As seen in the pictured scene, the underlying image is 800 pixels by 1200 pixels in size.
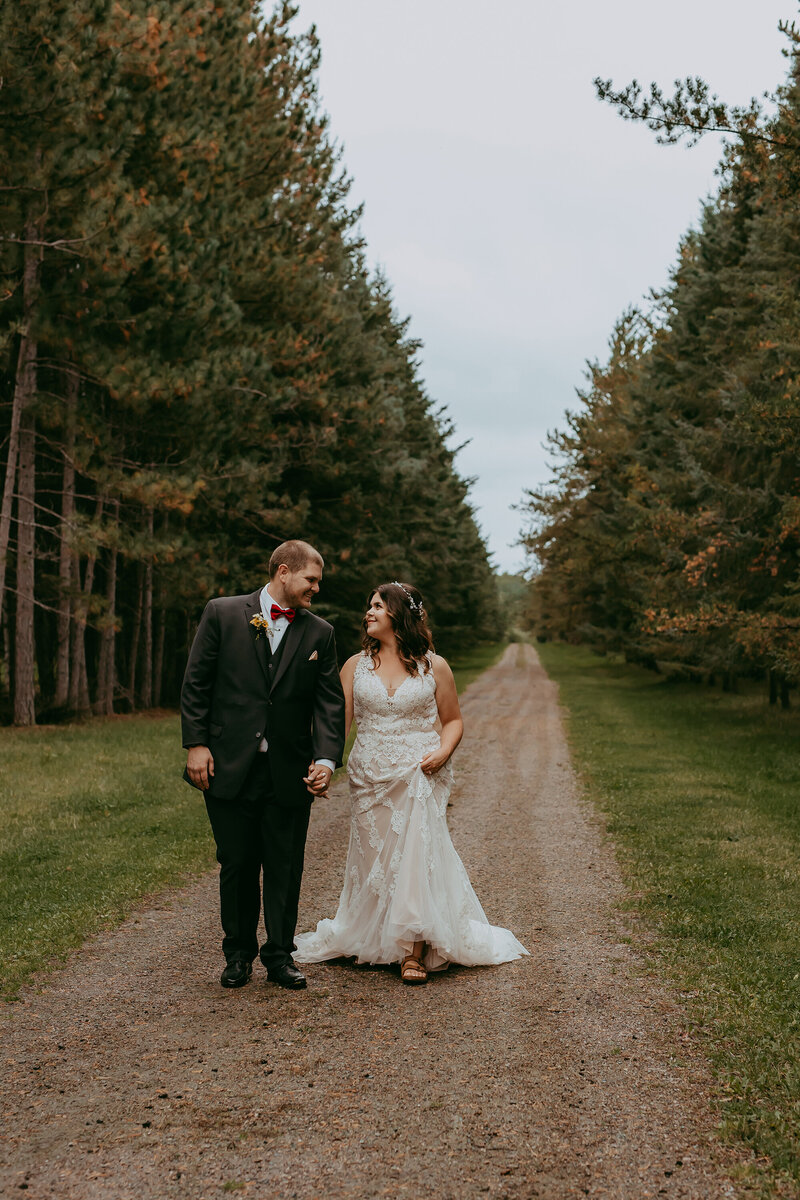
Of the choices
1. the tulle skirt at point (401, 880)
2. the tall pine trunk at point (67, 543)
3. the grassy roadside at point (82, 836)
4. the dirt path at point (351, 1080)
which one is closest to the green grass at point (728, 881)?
the dirt path at point (351, 1080)

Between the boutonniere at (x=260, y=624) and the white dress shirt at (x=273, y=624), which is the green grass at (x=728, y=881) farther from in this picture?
the boutonniere at (x=260, y=624)

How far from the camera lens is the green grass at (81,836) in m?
6.56

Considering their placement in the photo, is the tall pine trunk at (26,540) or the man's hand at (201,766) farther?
the tall pine trunk at (26,540)

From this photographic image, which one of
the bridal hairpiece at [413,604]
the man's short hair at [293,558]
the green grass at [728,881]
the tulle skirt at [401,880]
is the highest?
the man's short hair at [293,558]

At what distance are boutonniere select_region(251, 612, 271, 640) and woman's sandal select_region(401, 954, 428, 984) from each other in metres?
1.95

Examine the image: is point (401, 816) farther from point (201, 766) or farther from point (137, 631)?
point (137, 631)

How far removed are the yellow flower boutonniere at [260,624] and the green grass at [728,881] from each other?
2.85m

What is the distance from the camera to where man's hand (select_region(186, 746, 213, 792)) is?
17.1 ft

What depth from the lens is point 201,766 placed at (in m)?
5.21

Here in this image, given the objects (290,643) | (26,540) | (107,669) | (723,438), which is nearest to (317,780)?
(290,643)

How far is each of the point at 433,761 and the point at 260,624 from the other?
1305 mm

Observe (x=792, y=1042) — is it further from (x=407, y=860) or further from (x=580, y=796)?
(x=580, y=796)

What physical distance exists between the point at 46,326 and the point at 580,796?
1097cm

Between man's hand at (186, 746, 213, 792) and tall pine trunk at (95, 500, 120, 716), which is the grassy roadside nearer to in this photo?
man's hand at (186, 746, 213, 792)
